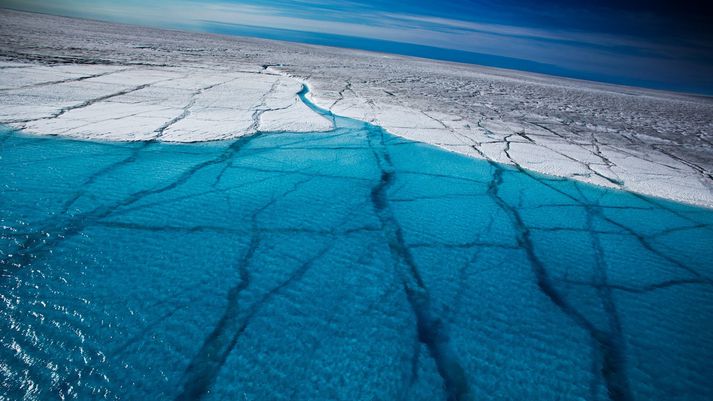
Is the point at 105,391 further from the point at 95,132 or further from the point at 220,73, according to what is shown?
the point at 220,73

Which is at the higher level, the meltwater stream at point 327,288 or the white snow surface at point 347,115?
the white snow surface at point 347,115

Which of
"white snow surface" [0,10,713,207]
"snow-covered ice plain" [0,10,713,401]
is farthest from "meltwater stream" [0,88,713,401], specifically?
"white snow surface" [0,10,713,207]

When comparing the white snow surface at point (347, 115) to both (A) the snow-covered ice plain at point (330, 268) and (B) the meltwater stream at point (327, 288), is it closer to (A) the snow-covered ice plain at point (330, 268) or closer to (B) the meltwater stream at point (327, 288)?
(A) the snow-covered ice plain at point (330, 268)

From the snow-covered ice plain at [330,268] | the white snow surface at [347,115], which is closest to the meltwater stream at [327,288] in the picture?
the snow-covered ice plain at [330,268]

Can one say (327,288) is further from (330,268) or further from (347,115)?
(347,115)

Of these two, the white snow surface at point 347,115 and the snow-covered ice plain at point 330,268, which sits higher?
the white snow surface at point 347,115

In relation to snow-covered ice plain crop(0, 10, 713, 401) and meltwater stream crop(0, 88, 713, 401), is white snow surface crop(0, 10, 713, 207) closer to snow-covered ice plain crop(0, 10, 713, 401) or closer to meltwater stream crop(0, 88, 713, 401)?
snow-covered ice plain crop(0, 10, 713, 401)

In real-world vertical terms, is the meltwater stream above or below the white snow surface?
below

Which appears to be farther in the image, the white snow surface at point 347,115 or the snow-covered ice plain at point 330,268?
the white snow surface at point 347,115
